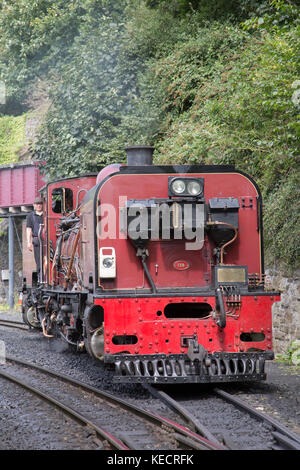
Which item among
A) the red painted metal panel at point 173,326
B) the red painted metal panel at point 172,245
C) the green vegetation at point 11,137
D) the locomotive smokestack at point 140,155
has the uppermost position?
the green vegetation at point 11,137

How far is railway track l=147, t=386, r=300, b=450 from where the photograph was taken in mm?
5211

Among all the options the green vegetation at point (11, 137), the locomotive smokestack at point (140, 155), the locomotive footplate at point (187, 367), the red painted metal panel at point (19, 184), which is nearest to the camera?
the locomotive footplate at point (187, 367)

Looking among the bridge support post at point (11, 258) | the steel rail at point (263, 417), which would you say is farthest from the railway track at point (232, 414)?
the bridge support post at point (11, 258)

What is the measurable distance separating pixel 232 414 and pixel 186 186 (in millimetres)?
2666

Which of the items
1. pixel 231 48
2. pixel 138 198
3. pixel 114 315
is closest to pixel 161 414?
pixel 114 315

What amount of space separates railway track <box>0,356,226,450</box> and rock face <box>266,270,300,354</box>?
12.3ft

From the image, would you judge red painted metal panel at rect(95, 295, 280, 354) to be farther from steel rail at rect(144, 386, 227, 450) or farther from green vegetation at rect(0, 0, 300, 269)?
green vegetation at rect(0, 0, 300, 269)

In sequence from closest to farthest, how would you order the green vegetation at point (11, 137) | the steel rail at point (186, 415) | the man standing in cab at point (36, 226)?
the steel rail at point (186, 415), the man standing in cab at point (36, 226), the green vegetation at point (11, 137)

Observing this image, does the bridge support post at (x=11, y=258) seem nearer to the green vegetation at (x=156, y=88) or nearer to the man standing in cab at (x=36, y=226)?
the green vegetation at (x=156, y=88)

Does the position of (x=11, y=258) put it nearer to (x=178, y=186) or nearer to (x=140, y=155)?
(x=140, y=155)

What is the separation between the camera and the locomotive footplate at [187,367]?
23.1 ft

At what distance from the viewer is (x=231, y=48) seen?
18.4 m

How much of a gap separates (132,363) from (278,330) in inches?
171

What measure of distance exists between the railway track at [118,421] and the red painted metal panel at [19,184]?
16272mm
